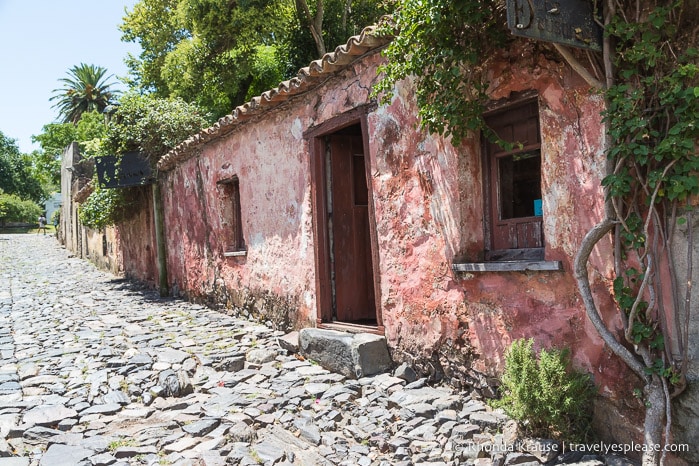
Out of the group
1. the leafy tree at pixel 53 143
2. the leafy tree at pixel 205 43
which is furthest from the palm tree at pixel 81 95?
the leafy tree at pixel 205 43

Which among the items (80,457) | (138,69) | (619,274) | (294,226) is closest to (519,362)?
(619,274)

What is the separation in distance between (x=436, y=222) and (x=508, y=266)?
34.7 inches

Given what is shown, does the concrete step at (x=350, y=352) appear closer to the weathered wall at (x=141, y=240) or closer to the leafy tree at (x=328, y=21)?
the weathered wall at (x=141, y=240)

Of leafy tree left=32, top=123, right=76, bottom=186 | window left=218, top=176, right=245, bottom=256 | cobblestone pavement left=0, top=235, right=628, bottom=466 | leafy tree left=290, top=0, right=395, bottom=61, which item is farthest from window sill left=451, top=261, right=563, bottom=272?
leafy tree left=32, top=123, right=76, bottom=186

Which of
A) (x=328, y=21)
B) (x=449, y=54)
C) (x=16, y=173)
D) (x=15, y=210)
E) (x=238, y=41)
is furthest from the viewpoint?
(x=16, y=173)

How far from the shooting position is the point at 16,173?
4747 centimetres

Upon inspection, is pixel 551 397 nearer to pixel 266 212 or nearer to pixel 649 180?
pixel 649 180

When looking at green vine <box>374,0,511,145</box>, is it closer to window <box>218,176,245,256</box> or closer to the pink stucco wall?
the pink stucco wall

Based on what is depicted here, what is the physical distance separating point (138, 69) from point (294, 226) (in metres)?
16.1

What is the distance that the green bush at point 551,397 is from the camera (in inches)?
134

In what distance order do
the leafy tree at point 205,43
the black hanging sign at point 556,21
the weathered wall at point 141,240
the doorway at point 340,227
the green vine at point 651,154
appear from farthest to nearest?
the leafy tree at point 205,43, the weathered wall at point 141,240, the doorway at point 340,227, the black hanging sign at point 556,21, the green vine at point 651,154

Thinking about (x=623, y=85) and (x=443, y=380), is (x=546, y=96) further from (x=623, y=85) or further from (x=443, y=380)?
(x=443, y=380)

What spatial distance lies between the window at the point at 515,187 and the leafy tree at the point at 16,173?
1904 inches

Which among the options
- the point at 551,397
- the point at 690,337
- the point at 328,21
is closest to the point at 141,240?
the point at 328,21
